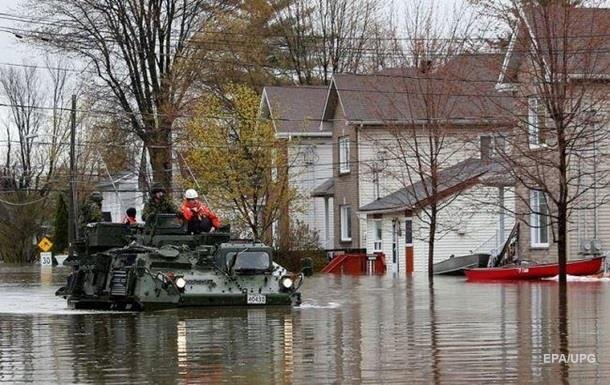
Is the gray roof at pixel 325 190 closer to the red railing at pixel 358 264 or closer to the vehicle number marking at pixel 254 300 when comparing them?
the red railing at pixel 358 264

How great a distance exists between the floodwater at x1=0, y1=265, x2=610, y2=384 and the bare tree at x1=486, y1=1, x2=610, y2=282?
5309 millimetres

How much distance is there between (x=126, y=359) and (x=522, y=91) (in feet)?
69.1

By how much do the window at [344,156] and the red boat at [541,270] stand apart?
1890 cm

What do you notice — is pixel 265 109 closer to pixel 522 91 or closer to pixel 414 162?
Result: pixel 414 162

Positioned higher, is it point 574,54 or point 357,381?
point 574,54

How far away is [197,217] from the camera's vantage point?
25906 millimetres

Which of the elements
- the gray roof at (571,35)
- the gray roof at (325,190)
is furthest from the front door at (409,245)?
the gray roof at (571,35)

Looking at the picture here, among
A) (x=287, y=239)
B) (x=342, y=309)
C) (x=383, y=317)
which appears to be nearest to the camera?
(x=383, y=317)

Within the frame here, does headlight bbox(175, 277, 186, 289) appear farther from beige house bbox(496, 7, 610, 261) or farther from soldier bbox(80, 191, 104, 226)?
beige house bbox(496, 7, 610, 261)

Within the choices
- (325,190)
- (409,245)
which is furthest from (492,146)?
(325,190)

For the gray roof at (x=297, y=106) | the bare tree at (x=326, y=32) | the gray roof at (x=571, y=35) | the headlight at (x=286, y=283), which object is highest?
the bare tree at (x=326, y=32)

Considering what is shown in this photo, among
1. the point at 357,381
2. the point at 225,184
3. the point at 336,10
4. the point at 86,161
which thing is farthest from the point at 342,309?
the point at 86,161

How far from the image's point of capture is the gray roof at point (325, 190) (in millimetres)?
60969

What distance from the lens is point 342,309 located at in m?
24.8
